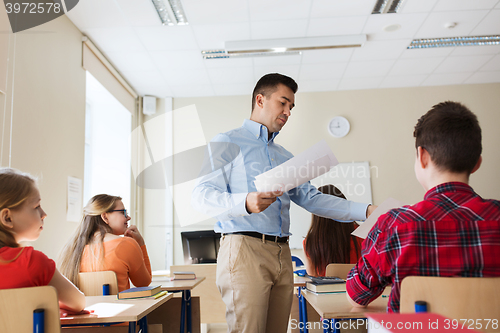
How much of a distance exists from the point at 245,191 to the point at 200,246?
2.35 m

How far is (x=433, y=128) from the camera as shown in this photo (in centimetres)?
120

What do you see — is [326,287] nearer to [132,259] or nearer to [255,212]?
[255,212]

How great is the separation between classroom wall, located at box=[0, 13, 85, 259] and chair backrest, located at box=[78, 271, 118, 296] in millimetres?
1140

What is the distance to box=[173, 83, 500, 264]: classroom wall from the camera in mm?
5793

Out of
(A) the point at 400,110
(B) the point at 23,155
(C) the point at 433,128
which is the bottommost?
(C) the point at 433,128

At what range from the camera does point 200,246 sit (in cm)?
388

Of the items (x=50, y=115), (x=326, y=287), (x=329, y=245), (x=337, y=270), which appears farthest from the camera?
(x=50, y=115)

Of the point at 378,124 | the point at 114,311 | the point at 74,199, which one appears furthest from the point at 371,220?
the point at 378,124

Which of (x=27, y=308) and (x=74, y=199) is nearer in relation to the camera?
(x=27, y=308)

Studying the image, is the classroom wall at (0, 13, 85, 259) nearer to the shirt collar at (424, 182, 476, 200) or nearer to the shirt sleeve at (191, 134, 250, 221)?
the shirt sleeve at (191, 134, 250, 221)

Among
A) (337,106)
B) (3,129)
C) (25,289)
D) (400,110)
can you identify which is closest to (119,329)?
(25,289)

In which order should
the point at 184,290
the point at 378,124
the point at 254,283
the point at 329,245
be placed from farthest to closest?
the point at 378,124, the point at 184,290, the point at 329,245, the point at 254,283

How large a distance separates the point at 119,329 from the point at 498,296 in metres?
1.57

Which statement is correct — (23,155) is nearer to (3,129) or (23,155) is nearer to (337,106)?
(3,129)
